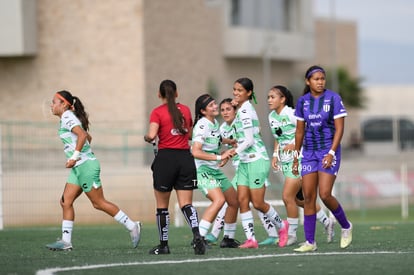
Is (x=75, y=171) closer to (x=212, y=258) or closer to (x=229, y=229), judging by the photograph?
(x=229, y=229)

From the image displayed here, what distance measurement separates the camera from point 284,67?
48438 millimetres

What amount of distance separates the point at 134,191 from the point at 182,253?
16.4m

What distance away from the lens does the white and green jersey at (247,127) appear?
13031 mm

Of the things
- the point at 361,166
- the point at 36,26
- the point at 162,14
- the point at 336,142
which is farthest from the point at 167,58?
the point at 336,142

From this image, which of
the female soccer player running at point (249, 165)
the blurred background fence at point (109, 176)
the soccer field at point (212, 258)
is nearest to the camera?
the soccer field at point (212, 258)

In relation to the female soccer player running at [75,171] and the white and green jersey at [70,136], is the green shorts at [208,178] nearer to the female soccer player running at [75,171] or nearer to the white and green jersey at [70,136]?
the female soccer player running at [75,171]

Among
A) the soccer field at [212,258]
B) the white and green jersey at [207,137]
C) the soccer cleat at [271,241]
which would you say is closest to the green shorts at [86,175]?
the soccer field at [212,258]

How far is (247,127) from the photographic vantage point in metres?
13.0

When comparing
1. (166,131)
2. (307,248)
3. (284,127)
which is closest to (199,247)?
(307,248)

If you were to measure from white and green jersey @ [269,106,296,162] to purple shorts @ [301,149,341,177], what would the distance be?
58.2 inches

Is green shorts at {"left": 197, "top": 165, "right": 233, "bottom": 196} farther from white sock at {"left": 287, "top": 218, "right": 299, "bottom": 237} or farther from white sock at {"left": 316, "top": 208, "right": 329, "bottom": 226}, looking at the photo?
white sock at {"left": 316, "top": 208, "right": 329, "bottom": 226}

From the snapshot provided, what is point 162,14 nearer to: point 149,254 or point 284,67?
point 284,67

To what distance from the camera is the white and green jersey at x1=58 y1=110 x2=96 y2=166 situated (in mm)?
13305

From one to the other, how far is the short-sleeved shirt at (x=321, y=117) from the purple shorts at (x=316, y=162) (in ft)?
0.19
